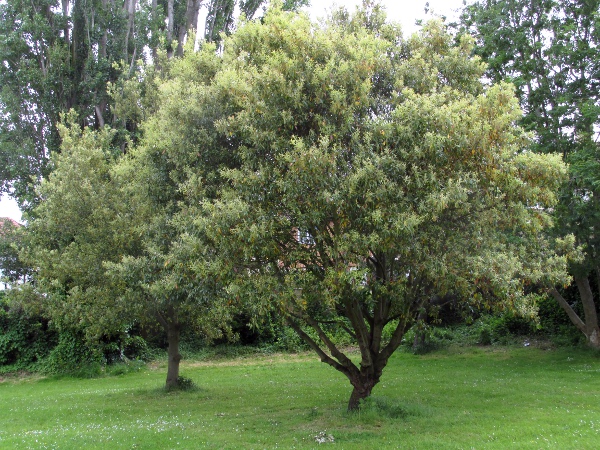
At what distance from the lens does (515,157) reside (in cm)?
975

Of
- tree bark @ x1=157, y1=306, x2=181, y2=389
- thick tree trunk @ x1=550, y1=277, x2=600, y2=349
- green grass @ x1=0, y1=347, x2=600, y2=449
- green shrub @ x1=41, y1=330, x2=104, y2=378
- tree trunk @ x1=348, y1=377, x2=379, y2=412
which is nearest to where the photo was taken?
green grass @ x1=0, y1=347, x2=600, y2=449

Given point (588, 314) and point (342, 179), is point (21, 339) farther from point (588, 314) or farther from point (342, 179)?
point (588, 314)

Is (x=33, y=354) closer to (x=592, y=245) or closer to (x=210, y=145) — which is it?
(x=210, y=145)

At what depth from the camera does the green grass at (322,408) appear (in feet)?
33.8

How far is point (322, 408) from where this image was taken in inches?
527

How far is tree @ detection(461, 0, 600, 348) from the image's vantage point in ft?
56.2

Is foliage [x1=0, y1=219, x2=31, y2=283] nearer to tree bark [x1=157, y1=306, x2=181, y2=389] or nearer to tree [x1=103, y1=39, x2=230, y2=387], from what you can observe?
tree bark [x1=157, y1=306, x2=181, y2=389]

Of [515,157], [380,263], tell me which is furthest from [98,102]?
[515,157]

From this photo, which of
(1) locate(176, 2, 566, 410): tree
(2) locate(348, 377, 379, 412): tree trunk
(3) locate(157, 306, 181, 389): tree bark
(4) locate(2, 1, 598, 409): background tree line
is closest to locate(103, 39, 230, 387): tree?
(4) locate(2, 1, 598, 409): background tree line

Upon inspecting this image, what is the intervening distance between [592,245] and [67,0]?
2554 cm

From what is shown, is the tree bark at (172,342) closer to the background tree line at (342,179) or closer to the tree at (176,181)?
the tree at (176,181)

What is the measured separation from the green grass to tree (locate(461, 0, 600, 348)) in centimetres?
432

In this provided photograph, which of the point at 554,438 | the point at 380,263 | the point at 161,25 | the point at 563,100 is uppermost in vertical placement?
the point at 161,25

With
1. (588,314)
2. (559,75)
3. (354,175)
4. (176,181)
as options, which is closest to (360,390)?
(354,175)
